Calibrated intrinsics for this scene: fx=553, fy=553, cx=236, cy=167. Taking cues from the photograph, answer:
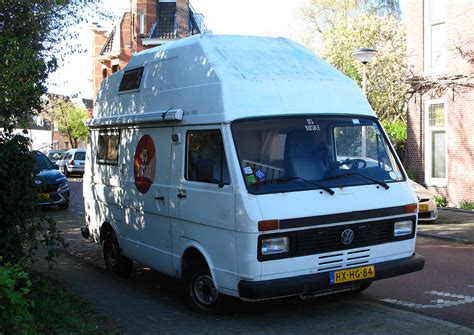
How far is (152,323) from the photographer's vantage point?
5.99 metres

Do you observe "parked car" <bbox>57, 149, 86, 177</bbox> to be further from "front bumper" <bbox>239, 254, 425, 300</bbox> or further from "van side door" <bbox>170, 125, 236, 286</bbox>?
"front bumper" <bbox>239, 254, 425, 300</bbox>

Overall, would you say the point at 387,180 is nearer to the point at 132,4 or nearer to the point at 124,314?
the point at 124,314

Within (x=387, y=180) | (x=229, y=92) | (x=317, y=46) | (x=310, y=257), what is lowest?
(x=310, y=257)

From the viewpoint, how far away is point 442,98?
17969mm

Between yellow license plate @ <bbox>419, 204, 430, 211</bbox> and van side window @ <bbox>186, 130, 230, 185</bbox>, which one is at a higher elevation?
van side window @ <bbox>186, 130, 230, 185</bbox>

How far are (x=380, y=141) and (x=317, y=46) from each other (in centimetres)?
2770

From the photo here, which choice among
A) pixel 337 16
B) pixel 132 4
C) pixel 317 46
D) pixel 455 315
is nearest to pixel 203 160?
pixel 455 315

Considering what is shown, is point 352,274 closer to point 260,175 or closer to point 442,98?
point 260,175

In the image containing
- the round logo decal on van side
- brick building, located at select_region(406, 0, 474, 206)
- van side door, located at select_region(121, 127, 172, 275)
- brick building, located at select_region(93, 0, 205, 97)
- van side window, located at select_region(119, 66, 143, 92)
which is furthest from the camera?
brick building, located at select_region(93, 0, 205, 97)

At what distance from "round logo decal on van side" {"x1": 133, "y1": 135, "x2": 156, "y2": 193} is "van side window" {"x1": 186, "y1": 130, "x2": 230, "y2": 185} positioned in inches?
35.4

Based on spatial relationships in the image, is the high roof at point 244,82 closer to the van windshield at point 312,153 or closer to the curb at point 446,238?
the van windshield at point 312,153

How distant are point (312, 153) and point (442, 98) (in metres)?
13.5

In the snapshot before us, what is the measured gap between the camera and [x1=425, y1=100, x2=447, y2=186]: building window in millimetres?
18188

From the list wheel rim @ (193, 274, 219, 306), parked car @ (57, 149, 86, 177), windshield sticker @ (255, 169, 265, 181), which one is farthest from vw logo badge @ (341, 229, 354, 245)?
parked car @ (57, 149, 86, 177)
